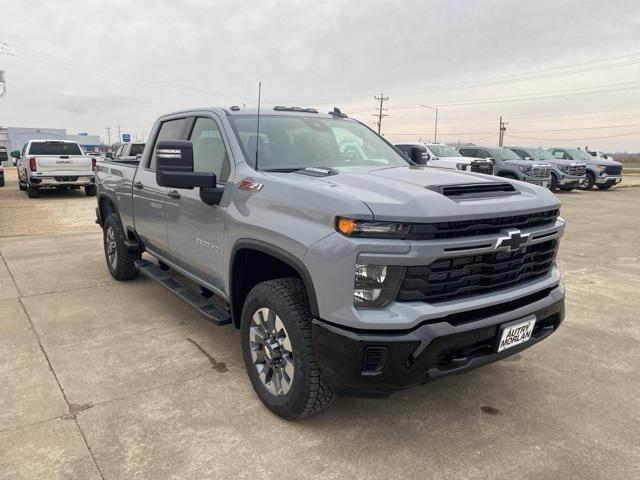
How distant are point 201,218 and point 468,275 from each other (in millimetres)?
1970

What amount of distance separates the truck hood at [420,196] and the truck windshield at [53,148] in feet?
51.2

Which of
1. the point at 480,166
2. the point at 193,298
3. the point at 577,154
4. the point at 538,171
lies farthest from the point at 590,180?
the point at 193,298

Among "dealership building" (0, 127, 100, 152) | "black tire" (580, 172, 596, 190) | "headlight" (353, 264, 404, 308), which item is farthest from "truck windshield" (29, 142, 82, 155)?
"dealership building" (0, 127, 100, 152)

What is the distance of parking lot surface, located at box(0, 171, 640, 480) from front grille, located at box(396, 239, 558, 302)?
87cm

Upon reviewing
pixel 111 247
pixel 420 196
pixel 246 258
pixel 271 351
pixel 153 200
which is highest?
pixel 420 196

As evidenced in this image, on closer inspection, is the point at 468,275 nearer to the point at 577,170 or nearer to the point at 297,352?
the point at 297,352

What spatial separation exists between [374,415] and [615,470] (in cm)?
129

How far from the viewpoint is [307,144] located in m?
3.69

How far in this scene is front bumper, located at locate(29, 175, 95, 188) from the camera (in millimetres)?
14748

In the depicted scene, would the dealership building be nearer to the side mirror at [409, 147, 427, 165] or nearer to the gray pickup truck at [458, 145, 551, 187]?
the gray pickup truck at [458, 145, 551, 187]

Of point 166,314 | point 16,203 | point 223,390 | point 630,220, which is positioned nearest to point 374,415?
point 223,390

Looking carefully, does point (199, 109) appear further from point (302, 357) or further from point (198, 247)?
point (302, 357)

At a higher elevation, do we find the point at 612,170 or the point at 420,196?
the point at 612,170

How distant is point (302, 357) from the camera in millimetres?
2623
